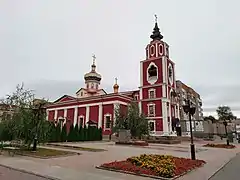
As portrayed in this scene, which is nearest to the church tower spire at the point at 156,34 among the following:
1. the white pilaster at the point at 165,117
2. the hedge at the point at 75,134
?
the white pilaster at the point at 165,117

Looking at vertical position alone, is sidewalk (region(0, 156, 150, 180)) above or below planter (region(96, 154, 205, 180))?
below

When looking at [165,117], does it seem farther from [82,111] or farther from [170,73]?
[82,111]

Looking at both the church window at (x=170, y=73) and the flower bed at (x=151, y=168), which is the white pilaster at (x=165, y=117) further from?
the flower bed at (x=151, y=168)

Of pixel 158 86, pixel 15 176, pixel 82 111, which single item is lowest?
pixel 15 176

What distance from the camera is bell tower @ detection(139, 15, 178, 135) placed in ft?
138

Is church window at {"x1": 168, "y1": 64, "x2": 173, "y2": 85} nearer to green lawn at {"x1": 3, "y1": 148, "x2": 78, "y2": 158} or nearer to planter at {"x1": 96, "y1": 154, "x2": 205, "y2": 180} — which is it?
green lawn at {"x1": 3, "y1": 148, "x2": 78, "y2": 158}

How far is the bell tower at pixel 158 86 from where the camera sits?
138 ft

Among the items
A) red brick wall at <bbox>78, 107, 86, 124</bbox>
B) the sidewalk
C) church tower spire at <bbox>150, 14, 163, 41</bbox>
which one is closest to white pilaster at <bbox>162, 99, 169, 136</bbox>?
church tower spire at <bbox>150, 14, 163, 41</bbox>

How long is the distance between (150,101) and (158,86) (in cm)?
324

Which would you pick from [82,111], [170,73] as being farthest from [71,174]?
[170,73]

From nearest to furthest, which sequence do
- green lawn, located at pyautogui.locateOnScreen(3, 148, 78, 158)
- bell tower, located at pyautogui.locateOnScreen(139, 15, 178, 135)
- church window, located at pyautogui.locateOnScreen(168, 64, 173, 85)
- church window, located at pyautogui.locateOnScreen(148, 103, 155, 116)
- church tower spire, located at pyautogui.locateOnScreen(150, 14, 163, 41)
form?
green lawn, located at pyautogui.locateOnScreen(3, 148, 78, 158)
bell tower, located at pyautogui.locateOnScreen(139, 15, 178, 135)
church window, located at pyautogui.locateOnScreen(148, 103, 155, 116)
church window, located at pyautogui.locateOnScreen(168, 64, 173, 85)
church tower spire, located at pyautogui.locateOnScreen(150, 14, 163, 41)

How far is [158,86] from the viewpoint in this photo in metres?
43.8

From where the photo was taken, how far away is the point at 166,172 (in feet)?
28.2

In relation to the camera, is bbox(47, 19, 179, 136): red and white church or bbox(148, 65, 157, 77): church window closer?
bbox(47, 19, 179, 136): red and white church
